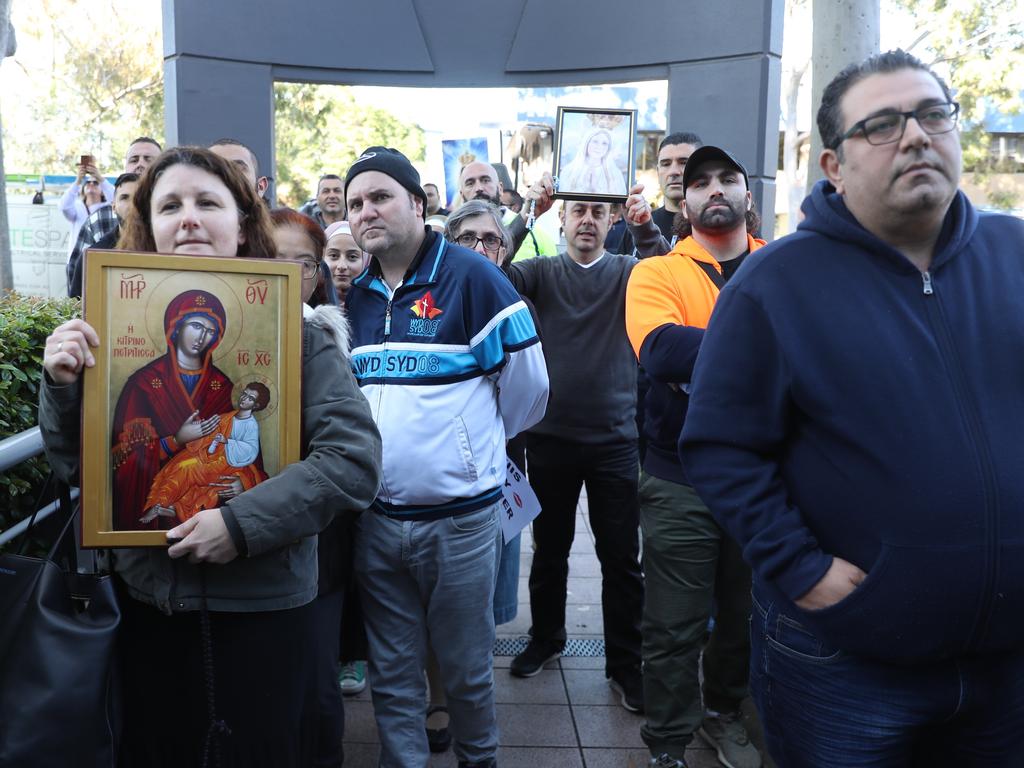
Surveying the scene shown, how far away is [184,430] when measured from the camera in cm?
202

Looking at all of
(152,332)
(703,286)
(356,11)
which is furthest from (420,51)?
(152,332)

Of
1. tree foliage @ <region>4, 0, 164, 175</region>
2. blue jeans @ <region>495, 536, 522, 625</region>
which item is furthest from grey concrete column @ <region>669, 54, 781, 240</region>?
tree foliage @ <region>4, 0, 164, 175</region>

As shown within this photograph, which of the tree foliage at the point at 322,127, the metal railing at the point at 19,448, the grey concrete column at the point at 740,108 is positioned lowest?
the metal railing at the point at 19,448

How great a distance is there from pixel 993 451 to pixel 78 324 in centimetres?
183

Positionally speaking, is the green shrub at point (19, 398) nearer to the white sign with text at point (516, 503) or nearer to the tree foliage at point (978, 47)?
the white sign with text at point (516, 503)

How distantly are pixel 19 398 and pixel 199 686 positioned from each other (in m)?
1.37

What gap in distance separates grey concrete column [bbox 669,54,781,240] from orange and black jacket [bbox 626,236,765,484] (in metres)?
4.60

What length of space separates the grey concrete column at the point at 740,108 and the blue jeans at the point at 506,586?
4557 mm

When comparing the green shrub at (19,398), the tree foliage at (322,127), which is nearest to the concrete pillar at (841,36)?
the green shrub at (19,398)

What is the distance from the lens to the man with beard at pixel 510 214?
16.2 feet

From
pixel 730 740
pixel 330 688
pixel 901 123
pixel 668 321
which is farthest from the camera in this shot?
pixel 730 740

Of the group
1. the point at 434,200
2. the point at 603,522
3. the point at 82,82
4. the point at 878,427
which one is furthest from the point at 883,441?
the point at 82,82

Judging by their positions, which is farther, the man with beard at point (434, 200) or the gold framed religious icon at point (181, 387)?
the man with beard at point (434, 200)

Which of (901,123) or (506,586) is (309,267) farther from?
(901,123)
